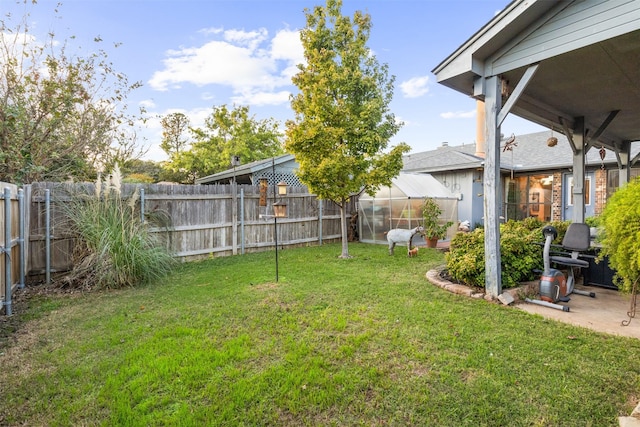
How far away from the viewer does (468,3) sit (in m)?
6.52

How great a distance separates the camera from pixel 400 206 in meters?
8.91

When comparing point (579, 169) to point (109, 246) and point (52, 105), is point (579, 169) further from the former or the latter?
point (52, 105)

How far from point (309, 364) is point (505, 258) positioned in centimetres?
341

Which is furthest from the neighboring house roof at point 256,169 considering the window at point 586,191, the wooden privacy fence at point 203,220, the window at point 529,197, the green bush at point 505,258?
the window at point 586,191

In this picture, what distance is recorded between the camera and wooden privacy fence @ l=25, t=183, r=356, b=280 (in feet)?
17.1

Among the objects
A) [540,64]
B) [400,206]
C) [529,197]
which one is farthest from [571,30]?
[529,197]

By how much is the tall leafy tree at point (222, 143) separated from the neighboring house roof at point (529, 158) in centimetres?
1125

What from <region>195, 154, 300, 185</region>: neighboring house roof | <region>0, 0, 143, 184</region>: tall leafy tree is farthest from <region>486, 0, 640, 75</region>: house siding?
<region>0, 0, 143, 184</region>: tall leafy tree

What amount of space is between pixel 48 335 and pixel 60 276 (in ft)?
8.92

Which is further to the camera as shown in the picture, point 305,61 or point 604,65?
point 305,61

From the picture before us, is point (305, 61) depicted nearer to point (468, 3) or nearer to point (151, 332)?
point (468, 3)

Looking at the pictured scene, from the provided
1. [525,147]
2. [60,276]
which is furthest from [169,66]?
[525,147]

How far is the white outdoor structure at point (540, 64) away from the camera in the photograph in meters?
3.19

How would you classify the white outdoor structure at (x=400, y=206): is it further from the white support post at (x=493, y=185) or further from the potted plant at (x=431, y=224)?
the white support post at (x=493, y=185)
